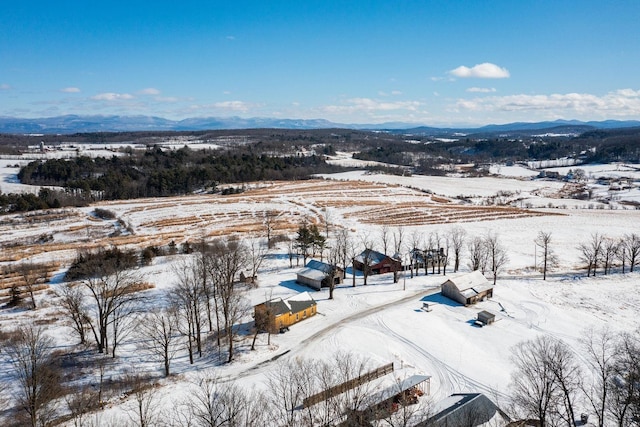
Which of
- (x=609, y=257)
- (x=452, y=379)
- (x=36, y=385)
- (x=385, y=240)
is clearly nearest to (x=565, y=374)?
(x=452, y=379)

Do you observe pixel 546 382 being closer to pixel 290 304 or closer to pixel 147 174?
pixel 290 304

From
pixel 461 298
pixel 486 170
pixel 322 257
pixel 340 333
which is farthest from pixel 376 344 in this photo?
pixel 486 170

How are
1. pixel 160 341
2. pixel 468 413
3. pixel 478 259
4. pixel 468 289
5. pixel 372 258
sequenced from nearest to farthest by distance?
pixel 468 413 → pixel 160 341 → pixel 468 289 → pixel 372 258 → pixel 478 259

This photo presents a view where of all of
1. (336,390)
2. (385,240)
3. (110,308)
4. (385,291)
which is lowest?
(385,291)

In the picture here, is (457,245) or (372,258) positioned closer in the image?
(372,258)

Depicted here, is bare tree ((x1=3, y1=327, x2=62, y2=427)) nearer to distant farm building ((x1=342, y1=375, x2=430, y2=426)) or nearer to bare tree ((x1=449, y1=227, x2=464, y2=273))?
distant farm building ((x1=342, y1=375, x2=430, y2=426))

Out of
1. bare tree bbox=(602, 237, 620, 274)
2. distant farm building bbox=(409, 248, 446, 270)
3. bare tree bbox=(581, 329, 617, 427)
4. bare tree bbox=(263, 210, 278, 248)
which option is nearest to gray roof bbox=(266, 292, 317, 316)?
distant farm building bbox=(409, 248, 446, 270)

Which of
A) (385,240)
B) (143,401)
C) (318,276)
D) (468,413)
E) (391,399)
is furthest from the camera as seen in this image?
(385,240)
